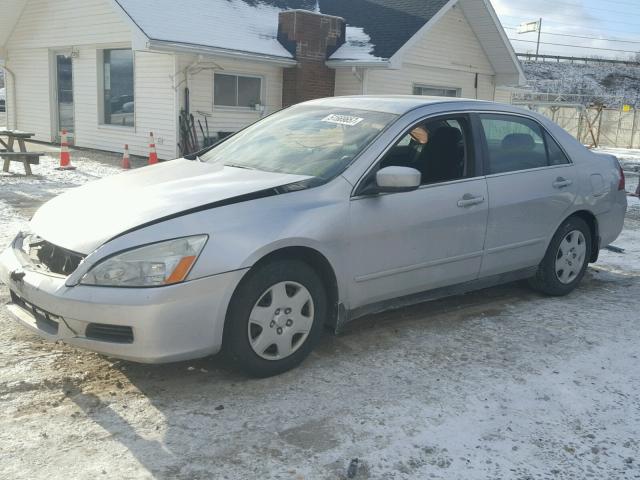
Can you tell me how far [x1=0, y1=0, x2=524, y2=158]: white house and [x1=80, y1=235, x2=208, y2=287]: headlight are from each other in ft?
35.9

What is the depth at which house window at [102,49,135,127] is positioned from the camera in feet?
52.7

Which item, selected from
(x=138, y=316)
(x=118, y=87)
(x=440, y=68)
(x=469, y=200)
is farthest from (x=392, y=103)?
(x=440, y=68)

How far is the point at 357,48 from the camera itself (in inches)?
670

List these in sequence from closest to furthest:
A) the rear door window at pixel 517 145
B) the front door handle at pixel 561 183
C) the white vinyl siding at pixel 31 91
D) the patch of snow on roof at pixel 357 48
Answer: the rear door window at pixel 517 145
the front door handle at pixel 561 183
the patch of snow on roof at pixel 357 48
the white vinyl siding at pixel 31 91

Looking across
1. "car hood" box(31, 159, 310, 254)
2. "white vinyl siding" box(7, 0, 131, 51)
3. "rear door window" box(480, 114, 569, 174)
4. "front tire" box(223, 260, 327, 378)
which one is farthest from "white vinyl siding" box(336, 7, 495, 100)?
"front tire" box(223, 260, 327, 378)

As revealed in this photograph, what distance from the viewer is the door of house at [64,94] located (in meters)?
18.0

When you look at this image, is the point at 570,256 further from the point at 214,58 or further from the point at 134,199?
the point at 214,58

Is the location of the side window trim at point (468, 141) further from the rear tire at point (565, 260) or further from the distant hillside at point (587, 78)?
the distant hillside at point (587, 78)

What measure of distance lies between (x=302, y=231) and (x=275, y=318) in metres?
0.51

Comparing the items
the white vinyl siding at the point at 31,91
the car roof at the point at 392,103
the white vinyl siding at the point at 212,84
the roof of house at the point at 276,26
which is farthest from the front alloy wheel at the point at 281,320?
the white vinyl siding at the point at 31,91

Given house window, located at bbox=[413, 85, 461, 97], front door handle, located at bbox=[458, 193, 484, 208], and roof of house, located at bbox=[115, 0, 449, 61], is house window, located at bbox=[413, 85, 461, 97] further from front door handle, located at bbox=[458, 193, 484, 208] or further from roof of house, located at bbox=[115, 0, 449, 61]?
front door handle, located at bbox=[458, 193, 484, 208]

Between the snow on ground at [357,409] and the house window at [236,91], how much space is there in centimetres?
1185

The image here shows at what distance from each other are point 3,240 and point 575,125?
3455 centimetres

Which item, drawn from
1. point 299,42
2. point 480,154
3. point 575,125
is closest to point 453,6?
point 299,42
